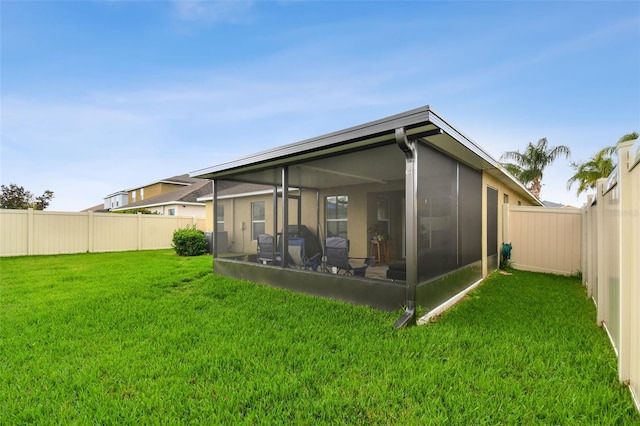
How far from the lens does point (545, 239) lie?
7406 millimetres

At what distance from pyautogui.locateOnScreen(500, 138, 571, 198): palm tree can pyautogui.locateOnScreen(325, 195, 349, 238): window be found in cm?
1613

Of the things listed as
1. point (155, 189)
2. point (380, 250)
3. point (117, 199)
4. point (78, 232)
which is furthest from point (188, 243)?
point (117, 199)

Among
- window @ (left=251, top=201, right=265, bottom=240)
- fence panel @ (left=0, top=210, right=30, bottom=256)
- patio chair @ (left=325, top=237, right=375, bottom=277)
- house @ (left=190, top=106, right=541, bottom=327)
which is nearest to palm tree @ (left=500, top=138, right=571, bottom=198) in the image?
house @ (left=190, top=106, right=541, bottom=327)

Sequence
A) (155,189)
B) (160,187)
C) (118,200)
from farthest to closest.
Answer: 1. (118,200)
2. (155,189)
3. (160,187)

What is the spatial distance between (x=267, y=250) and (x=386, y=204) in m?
4.14

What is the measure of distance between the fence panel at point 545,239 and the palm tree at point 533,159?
13703 millimetres

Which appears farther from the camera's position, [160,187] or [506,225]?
[160,187]

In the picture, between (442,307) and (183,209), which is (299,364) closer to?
(442,307)

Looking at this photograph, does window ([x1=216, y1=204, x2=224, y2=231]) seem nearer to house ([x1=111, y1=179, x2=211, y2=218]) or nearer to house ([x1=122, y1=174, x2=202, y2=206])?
house ([x1=111, y1=179, x2=211, y2=218])

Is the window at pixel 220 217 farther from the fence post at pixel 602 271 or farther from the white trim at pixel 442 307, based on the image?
the fence post at pixel 602 271

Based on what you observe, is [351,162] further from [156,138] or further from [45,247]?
[45,247]

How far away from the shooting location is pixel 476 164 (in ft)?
18.1

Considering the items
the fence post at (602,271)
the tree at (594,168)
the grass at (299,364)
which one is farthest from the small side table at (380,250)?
the tree at (594,168)

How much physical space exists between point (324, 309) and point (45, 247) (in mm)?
12160
